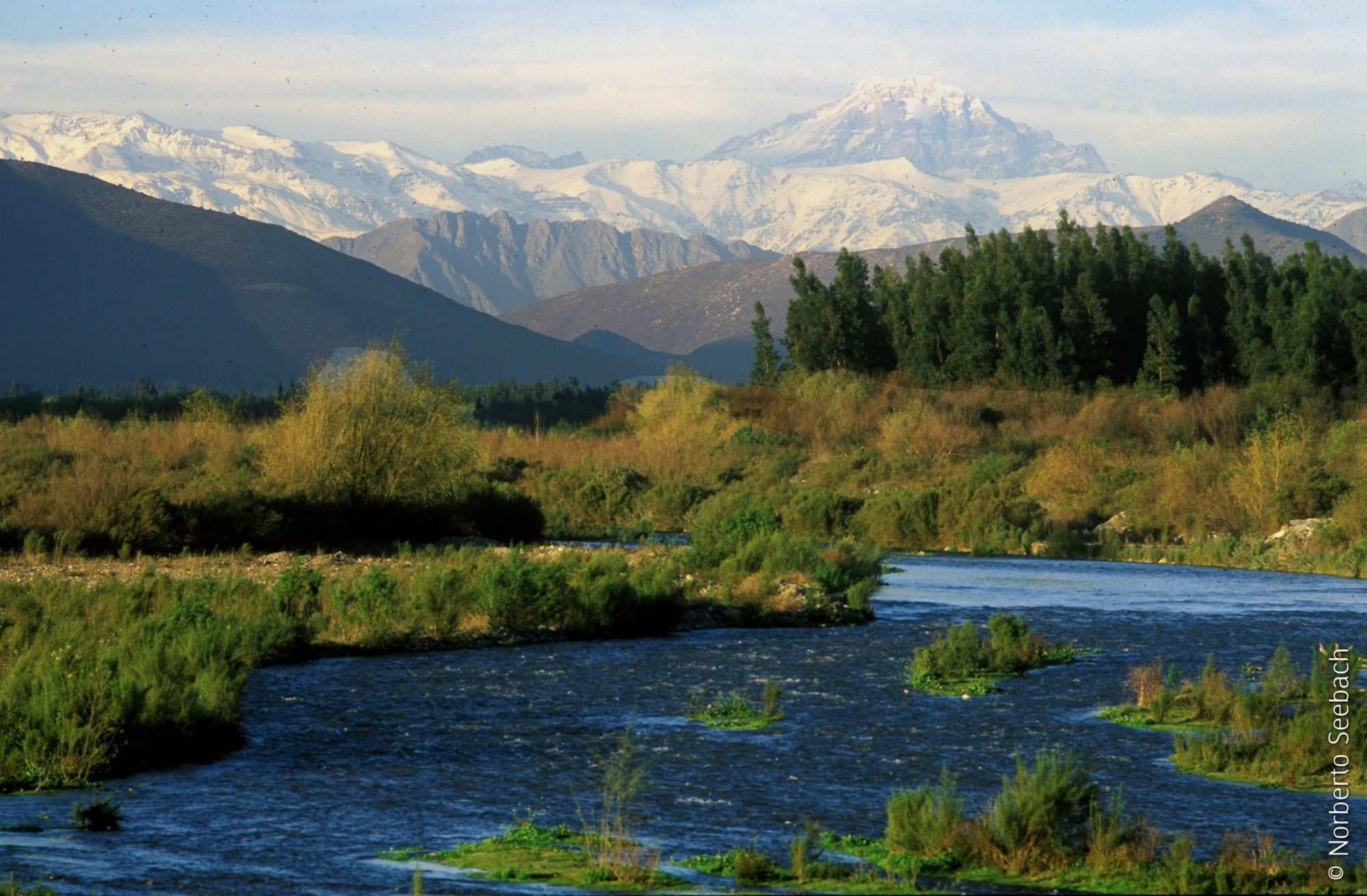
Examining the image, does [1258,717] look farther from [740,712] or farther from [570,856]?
[570,856]

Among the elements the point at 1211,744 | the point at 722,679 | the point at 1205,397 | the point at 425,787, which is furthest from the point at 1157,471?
the point at 425,787

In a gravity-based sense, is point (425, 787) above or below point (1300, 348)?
below

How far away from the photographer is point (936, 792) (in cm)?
1205

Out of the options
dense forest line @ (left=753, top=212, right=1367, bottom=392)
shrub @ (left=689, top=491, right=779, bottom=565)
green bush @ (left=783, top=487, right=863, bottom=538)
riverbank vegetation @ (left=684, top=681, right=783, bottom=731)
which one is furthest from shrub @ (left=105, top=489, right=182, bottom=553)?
dense forest line @ (left=753, top=212, right=1367, bottom=392)

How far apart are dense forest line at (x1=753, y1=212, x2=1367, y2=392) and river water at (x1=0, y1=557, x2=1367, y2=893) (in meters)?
48.1

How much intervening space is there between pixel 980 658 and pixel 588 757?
7259 mm

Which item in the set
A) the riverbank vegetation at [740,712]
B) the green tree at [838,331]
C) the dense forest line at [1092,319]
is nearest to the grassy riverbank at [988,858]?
the riverbank vegetation at [740,712]

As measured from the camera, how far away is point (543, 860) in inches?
423

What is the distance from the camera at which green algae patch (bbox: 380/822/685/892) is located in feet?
33.3

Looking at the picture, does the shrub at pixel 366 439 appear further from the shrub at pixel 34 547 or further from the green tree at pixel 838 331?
the green tree at pixel 838 331

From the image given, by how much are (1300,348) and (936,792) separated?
201 ft

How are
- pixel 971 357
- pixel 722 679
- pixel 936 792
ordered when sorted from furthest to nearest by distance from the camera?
pixel 971 357
pixel 722 679
pixel 936 792

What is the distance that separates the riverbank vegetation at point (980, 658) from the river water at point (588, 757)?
345 mm

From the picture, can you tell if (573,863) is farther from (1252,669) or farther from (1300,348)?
(1300,348)
